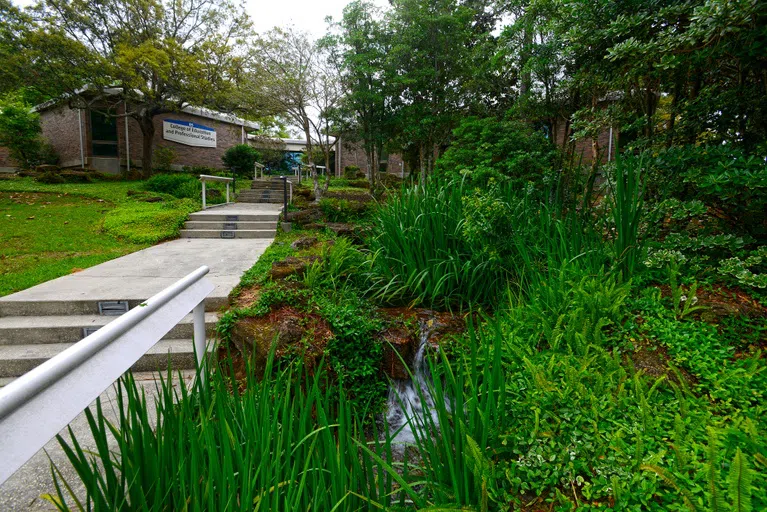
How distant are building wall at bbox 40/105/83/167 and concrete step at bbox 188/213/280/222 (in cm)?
1243

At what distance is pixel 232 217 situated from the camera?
877 centimetres

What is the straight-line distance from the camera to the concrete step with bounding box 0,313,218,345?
331cm

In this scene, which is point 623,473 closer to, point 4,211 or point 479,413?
point 479,413

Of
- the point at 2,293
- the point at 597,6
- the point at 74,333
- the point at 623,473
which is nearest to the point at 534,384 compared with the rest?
the point at 623,473

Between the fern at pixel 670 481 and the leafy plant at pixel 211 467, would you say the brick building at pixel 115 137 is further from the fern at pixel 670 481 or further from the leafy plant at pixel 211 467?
the fern at pixel 670 481

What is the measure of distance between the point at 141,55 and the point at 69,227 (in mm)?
7514

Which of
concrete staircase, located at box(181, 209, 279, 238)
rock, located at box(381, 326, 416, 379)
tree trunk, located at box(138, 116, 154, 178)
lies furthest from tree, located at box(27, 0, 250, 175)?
rock, located at box(381, 326, 416, 379)

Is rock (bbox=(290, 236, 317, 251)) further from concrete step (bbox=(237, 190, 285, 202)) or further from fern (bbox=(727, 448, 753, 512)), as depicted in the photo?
concrete step (bbox=(237, 190, 285, 202))

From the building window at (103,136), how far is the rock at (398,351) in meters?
19.5

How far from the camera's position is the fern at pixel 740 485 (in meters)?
0.96

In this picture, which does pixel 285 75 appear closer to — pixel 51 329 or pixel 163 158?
pixel 51 329

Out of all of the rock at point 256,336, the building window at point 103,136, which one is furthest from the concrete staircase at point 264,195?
the rock at point 256,336

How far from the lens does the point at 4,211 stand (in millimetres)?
9273

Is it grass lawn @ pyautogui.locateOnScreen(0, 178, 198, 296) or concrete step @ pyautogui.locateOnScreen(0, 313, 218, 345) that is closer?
concrete step @ pyautogui.locateOnScreen(0, 313, 218, 345)
